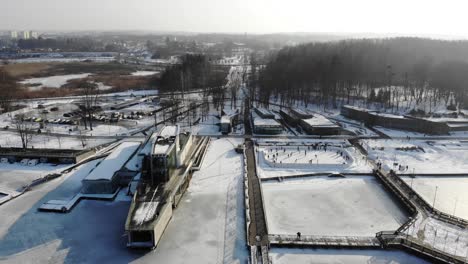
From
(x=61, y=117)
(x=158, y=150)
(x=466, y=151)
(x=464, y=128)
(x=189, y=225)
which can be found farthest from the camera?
(x=61, y=117)

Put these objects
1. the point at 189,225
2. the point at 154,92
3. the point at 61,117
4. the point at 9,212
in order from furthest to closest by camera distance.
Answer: the point at 154,92 → the point at 61,117 → the point at 9,212 → the point at 189,225

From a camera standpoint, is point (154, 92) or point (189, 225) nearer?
point (189, 225)

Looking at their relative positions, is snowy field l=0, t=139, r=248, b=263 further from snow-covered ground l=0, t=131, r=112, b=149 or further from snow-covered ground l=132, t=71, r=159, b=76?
snow-covered ground l=132, t=71, r=159, b=76

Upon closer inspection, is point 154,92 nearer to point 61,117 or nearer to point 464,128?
point 61,117

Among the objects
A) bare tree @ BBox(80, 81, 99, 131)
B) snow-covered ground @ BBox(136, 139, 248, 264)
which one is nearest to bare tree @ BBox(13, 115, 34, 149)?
bare tree @ BBox(80, 81, 99, 131)

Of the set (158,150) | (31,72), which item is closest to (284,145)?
(158,150)

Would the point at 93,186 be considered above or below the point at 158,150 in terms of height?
below

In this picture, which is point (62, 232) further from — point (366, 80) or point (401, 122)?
point (366, 80)

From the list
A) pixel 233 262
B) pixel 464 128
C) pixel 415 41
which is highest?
pixel 415 41
